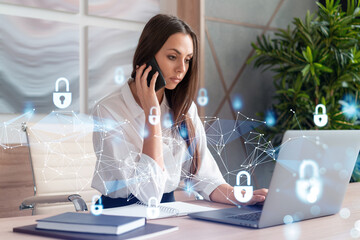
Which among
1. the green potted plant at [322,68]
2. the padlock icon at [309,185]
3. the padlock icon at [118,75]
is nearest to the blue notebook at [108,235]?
the padlock icon at [309,185]

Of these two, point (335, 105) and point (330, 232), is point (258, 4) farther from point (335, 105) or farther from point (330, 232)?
point (330, 232)

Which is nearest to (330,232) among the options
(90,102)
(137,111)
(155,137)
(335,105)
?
(155,137)

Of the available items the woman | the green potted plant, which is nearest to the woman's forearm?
the woman

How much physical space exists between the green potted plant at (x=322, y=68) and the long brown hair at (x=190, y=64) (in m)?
1.76

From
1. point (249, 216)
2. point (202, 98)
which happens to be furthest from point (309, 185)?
point (202, 98)

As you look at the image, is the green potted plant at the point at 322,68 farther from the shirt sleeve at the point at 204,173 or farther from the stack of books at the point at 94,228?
the stack of books at the point at 94,228

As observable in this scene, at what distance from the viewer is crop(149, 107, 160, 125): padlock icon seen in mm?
1804

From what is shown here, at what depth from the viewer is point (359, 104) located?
12.8ft

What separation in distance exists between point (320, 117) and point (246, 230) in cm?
277

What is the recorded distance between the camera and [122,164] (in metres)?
1.73

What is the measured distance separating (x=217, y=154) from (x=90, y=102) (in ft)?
4.37

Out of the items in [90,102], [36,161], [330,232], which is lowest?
[330,232]

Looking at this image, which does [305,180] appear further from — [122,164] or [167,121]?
[167,121]

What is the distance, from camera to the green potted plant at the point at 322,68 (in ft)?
12.1
